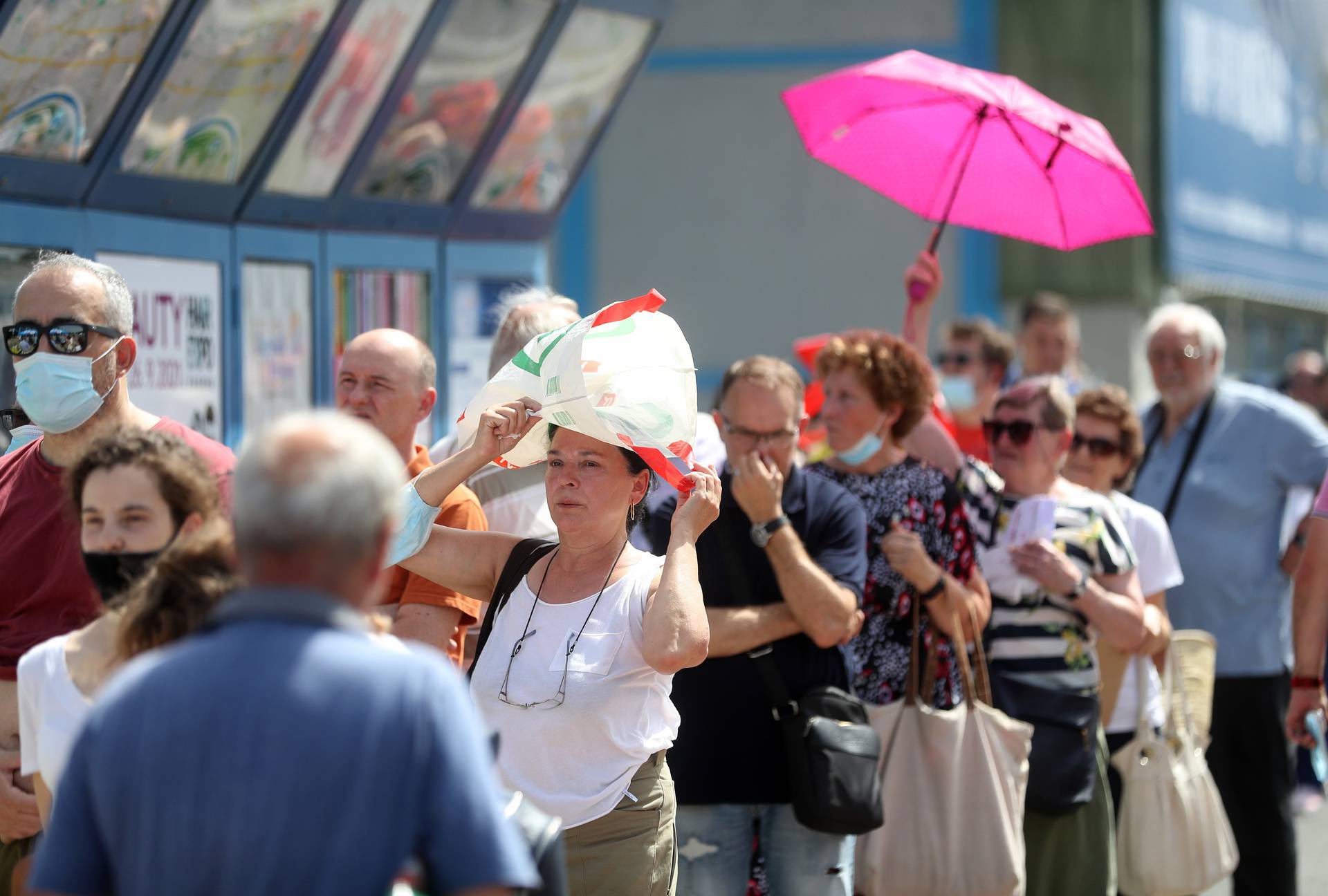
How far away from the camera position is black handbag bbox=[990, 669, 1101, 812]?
4.69 metres

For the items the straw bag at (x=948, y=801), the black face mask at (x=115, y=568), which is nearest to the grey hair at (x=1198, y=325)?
the straw bag at (x=948, y=801)

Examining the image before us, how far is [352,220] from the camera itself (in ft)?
22.0

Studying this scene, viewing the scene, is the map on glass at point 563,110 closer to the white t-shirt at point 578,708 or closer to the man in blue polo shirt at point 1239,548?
the man in blue polo shirt at point 1239,548

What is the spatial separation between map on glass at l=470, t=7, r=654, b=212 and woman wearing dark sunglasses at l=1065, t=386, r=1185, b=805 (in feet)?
9.38

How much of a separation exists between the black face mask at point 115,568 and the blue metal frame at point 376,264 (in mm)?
3965

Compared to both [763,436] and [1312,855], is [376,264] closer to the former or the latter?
[763,436]

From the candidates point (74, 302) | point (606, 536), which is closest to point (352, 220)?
point (74, 302)

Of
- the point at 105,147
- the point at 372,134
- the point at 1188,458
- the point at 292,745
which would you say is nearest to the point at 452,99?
the point at 372,134

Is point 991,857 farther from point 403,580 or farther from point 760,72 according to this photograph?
point 760,72

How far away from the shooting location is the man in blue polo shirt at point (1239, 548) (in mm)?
5746

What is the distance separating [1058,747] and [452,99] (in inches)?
145

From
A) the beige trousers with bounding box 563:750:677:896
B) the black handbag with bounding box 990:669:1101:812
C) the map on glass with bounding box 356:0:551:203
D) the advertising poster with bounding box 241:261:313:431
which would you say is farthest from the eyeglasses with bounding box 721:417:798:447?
the map on glass with bounding box 356:0:551:203

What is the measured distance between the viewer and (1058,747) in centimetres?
470

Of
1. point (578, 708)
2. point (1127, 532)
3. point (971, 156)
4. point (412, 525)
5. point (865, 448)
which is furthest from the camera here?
point (971, 156)
